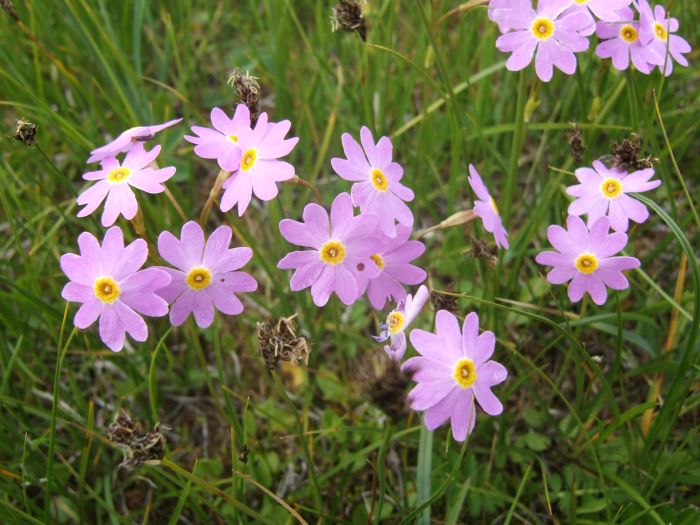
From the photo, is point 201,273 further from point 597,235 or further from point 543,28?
point 543,28

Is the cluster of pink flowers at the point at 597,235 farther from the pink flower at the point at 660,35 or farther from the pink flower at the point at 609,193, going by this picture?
the pink flower at the point at 660,35

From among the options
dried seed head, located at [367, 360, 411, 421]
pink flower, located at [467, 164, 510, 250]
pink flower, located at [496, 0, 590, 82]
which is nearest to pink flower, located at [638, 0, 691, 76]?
pink flower, located at [496, 0, 590, 82]

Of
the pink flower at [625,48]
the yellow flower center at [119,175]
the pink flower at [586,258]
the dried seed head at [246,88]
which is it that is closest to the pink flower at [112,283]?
the yellow flower center at [119,175]

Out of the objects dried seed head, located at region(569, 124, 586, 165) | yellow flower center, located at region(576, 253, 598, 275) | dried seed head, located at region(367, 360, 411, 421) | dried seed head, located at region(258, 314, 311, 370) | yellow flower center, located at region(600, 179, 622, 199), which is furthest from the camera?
dried seed head, located at region(569, 124, 586, 165)

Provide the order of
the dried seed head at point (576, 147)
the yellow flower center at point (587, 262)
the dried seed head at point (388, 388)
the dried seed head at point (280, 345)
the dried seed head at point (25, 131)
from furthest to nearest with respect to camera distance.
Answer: the dried seed head at point (576, 147), the yellow flower center at point (587, 262), the dried seed head at point (25, 131), the dried seed head at point (280, 345), the dried seed head at point (388, 388)

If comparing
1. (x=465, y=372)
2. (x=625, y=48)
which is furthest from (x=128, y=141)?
(x=625, y=48)

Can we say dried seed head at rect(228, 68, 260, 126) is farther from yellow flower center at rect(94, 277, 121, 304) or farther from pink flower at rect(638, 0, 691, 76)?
pink flower at rect(638, 0, 691, 76)
